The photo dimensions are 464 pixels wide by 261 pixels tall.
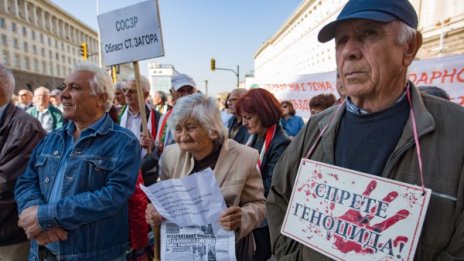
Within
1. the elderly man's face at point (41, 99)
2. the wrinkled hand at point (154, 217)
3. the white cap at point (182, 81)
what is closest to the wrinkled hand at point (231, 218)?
the wrinkled hand at point (154, 217)

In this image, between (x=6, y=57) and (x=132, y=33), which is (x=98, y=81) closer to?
(x=132, y=33)

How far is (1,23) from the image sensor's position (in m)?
47.7

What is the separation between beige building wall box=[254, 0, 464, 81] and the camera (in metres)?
14.7

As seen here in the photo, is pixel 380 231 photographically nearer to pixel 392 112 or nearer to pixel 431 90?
pixel 392 112

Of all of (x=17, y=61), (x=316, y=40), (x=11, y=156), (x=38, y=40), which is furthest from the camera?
(x=38, y=40)

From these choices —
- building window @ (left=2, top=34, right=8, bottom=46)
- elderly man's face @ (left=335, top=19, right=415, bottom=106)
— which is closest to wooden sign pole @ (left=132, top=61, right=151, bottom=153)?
elderly man's face @ (left=335, top=19, right=415, bottom=106)

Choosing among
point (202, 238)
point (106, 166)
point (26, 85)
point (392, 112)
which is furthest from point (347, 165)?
point (26, 85)

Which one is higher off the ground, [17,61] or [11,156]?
[17,61]

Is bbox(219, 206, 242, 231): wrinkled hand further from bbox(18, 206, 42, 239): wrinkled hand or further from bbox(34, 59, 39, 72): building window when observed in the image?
bbox(34, 59, 39, 72): building window

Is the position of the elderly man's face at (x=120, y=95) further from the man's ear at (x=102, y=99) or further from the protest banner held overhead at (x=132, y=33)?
the man's ear at (x=102, y=99)

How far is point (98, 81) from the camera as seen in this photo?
6.22ft

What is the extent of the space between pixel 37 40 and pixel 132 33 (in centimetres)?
6963

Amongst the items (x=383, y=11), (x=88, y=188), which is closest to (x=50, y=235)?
(x=88, y=188)

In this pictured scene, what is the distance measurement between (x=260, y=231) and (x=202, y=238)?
0.78 metres
